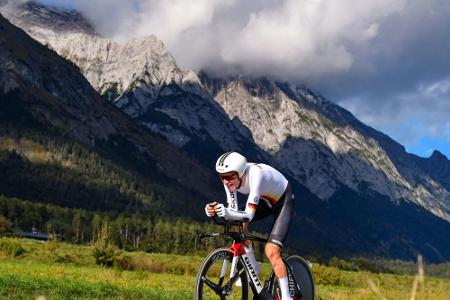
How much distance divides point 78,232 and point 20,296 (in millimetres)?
163834

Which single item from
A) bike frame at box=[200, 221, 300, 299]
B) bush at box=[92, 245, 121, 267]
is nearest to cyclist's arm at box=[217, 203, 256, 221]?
bike frame at box=[200, 221, 300, 299]

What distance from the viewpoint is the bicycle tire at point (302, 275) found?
41.1 feet

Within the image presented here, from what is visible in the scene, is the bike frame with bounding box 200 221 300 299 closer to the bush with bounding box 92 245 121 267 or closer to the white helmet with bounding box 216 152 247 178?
the white helmet with bounding box 216 152 247 178

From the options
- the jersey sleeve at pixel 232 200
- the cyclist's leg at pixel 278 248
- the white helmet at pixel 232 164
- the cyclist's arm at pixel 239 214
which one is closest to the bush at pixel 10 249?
the jersey sleeve at pixel 232 200

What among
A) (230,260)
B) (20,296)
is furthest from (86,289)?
(230,260)

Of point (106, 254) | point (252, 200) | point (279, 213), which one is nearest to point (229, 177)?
point (252, 200)

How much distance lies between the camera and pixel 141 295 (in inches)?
629

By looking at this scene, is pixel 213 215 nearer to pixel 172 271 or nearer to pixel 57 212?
pixel 172 271

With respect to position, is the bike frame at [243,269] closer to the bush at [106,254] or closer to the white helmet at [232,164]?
the white helmet at [232,164]

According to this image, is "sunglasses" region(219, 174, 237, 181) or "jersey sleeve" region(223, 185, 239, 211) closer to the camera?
"sunglasses" region(219, 174, 237, 181)

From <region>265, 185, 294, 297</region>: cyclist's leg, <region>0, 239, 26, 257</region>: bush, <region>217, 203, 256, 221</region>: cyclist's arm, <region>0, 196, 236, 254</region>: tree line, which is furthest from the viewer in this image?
→ <region>0, 196, 236, 254</region>: tree line

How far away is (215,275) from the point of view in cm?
1090

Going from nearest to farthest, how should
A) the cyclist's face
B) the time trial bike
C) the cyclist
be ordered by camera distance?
the time trial bike < the cyclist < the cyclist's face

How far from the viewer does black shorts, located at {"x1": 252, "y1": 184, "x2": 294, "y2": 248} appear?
11.1 meters
